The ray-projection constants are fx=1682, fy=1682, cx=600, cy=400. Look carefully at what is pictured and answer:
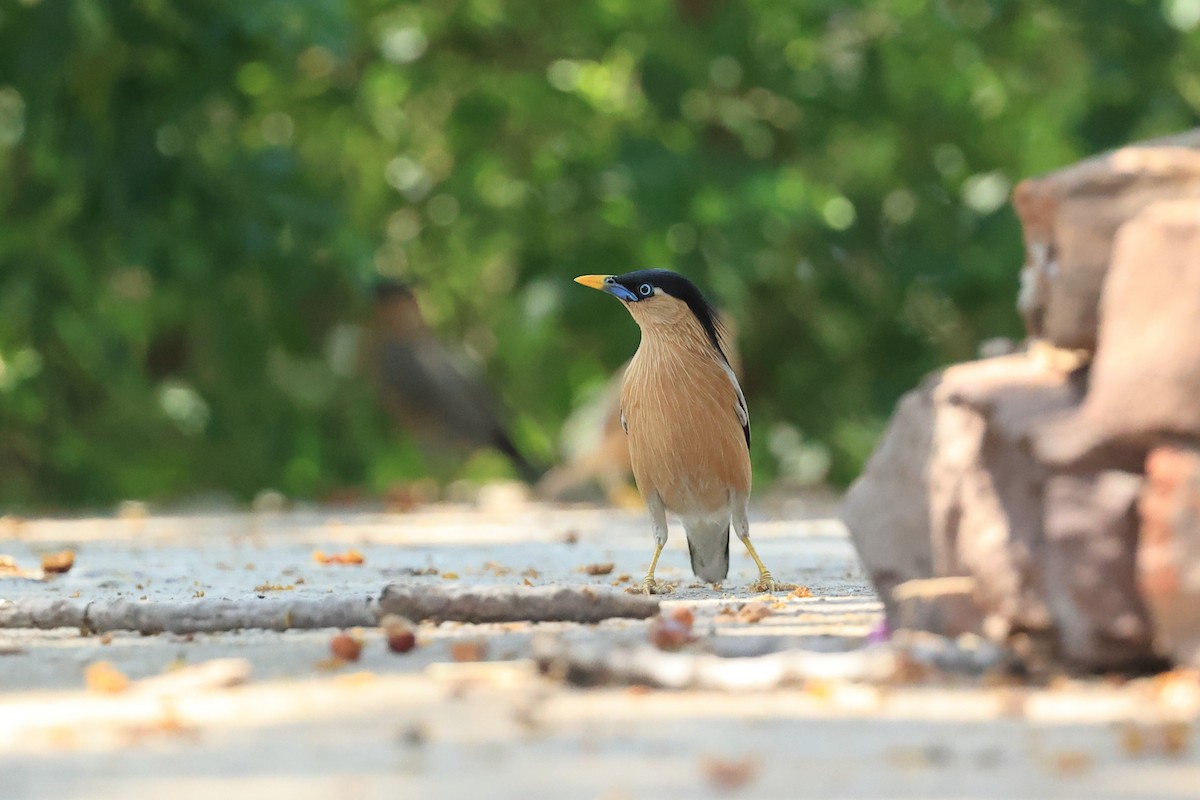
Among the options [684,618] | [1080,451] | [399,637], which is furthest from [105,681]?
[1080,451]

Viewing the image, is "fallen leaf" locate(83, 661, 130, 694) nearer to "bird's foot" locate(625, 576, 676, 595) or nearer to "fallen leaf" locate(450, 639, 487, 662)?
"fallen leaf" locate(450, 639, 487, 662)

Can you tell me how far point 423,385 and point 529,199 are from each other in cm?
146

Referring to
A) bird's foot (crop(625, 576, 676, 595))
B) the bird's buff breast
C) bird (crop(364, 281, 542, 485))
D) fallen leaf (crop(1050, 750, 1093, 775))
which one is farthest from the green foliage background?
fallen leaf (crop(1050, 750, 1093, 775))

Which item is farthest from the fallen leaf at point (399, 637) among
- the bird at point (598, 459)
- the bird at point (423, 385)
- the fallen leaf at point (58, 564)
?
the bird at point (423, 385)

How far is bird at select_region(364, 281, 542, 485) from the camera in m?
11.3

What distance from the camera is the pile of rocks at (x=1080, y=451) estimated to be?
3.05 metres

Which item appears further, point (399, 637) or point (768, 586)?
point (768, 586)

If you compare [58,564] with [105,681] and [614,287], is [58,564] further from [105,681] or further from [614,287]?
[105,681]

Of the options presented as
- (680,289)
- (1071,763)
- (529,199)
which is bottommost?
(1071,763)

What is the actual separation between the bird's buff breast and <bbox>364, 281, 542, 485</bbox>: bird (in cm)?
594

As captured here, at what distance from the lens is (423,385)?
37.4 ft

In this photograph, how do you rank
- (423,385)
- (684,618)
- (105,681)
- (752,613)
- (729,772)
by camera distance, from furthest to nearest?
(423,385) → (752,613) → (684,618) → (105,681) → (729,772)

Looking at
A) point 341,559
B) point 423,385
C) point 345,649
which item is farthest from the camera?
point 423,385

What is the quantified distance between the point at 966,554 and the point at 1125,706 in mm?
534
